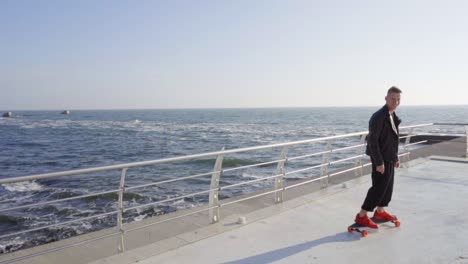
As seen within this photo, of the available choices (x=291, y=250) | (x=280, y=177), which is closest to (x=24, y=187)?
(x=280, y=177)

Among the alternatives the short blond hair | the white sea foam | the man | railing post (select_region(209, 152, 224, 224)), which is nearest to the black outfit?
the man

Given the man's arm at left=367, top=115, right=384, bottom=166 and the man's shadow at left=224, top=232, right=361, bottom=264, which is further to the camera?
the man's arm at left=367, top=115, right=384, bottom=166

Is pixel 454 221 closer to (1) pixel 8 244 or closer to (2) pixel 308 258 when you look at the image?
(2) pixel 308 258

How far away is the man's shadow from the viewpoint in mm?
3475

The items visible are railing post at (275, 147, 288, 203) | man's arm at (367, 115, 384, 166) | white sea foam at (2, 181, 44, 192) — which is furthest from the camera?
white sea foam at (2, 181, 44, 192)

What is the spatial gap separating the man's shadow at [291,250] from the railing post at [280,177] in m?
1.40

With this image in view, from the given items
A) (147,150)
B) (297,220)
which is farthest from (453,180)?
(147,150)

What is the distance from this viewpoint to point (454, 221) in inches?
181

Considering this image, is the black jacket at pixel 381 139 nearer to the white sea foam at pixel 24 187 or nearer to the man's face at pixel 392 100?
the man's face at pixel 392 100

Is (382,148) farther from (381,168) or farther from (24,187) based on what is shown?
(24,187)

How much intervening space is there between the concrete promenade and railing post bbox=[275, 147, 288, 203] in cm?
18

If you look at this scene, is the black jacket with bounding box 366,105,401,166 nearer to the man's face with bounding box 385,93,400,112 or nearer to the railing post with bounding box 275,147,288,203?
the man's face with bounding box 385,93,400,112

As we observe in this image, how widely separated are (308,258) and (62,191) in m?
11.5

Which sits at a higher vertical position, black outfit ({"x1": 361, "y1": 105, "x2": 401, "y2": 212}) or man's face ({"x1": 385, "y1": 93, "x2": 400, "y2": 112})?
man's face ({"x1": 385, "y1": 93, "x2": 400, "y2": 112})
